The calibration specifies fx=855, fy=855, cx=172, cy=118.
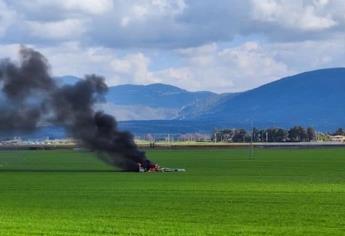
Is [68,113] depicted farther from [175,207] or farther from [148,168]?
[175,207]

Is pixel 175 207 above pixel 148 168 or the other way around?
the other way around

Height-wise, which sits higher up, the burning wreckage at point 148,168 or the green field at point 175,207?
the burning wreckage at point 148,168

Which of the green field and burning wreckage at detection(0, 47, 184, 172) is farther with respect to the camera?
burning wreckage at detection(0, 47, 184, 172)

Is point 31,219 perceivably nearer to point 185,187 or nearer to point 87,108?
point 185,187

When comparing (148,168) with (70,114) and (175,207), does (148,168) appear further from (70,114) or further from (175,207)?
→ (175,207)

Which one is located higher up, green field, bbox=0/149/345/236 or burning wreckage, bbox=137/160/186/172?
burning wreckage, bbox=137/160/186/172

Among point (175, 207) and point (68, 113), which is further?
point (68, 113)

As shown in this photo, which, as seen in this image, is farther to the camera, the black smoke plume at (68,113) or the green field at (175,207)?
the black smoke plume at (68,113)

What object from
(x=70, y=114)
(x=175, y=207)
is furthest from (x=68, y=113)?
(x=175, y=207)

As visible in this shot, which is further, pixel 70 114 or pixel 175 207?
pixel 70 114

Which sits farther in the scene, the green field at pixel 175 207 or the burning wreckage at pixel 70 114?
the burning wreckage at pixel 70 114

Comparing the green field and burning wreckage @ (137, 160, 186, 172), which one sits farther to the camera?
burning wreckage @ (137, 160, 186, 172)

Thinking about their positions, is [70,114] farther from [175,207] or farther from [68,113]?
[175,207]

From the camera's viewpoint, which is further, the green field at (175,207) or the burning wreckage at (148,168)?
the burning wreckage at (148,168)
